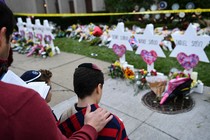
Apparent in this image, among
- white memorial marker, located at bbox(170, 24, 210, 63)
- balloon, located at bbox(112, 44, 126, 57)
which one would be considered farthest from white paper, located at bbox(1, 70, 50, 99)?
balloon, located at bbox(112, 44, 126, 57)

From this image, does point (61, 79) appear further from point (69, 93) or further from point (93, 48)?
point (93, 48)

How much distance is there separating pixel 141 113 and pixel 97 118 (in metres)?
2.16

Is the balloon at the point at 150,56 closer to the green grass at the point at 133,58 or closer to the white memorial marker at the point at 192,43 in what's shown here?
the white memorial marker at the point at 192,43

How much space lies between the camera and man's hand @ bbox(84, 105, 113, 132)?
4.19 ft

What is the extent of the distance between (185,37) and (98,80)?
2660 millimetres

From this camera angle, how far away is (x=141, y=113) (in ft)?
11.0

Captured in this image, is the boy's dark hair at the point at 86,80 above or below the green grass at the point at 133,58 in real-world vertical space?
above

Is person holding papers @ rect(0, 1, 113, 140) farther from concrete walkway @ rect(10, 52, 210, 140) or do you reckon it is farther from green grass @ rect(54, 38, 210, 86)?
green grass @ rect(54, 38, 210, 86)

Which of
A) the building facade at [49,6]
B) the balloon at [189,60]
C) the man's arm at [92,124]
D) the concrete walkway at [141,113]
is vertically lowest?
the concrete walkway at [141,113]

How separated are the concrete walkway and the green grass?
0.93 metres

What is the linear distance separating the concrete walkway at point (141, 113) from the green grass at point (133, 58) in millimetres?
926

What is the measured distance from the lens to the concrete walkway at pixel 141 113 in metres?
2.84

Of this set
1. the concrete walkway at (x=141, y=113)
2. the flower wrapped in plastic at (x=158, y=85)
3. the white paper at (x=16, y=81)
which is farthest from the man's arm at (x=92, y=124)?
the flower wrapped in plastic at (x=158, y=85)

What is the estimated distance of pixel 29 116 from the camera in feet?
2.83
